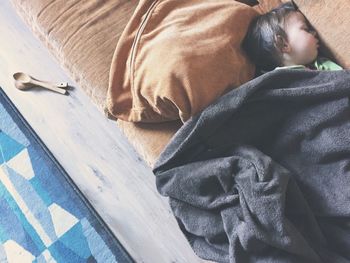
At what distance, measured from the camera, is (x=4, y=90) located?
1.63m

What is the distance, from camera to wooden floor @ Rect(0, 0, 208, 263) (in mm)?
1387

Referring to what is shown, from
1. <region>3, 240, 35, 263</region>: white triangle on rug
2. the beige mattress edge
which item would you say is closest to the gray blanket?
the beige mattress edge

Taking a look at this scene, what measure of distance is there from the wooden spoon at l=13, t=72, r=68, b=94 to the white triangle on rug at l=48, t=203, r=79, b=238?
393mm

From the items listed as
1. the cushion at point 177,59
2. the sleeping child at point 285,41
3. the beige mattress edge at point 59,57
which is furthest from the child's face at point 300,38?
the beige mattress edge at point 59,57

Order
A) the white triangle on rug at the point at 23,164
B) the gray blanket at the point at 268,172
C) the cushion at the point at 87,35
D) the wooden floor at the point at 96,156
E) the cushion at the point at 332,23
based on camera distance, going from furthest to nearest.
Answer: the white triangle on rug at the point at 23,164 → the wooden floor at the point at 96,156 → the cushion at the point at 87,35 → the cushion at the point at 332,23 → the gray blanket at the point at 268,172

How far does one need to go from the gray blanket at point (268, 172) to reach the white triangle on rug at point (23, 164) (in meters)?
0.58

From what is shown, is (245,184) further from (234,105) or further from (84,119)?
(84,119)

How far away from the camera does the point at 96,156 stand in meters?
1.50

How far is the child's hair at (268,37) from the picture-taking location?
1.13 meters

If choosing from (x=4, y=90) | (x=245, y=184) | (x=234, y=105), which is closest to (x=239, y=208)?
(x=245, y=184)

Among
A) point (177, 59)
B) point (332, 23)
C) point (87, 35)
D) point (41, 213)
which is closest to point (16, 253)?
point (41, 213)

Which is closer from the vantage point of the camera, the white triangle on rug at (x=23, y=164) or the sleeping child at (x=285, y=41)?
the sleeping child at (x=285, y=41)

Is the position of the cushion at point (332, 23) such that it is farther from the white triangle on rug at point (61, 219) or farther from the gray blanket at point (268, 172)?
the white triangle on rug at point (61, 219)

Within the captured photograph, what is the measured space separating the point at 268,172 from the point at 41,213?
2.59 feet
